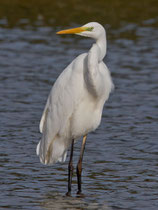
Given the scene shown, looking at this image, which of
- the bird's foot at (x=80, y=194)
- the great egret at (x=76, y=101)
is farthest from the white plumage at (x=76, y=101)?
the bird's foot at (x=80, y=194)

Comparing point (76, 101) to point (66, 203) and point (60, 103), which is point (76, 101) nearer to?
point (60, 103)

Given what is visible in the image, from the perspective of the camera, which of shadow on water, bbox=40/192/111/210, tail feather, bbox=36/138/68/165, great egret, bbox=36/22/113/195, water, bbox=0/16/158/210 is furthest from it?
tail feather, bbox=36/138/68/165

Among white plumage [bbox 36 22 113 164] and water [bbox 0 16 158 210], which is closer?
white plumage [bbox 36 22 113 164]

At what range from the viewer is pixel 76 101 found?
681cm

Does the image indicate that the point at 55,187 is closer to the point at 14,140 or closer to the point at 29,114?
the point at 14,140

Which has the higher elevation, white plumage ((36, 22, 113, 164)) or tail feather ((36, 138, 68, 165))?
white plumage ((36, 22, 113, 164))

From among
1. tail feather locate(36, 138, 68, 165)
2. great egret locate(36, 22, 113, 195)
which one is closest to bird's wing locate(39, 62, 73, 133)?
great egret locate(36, 22, 113, 195)

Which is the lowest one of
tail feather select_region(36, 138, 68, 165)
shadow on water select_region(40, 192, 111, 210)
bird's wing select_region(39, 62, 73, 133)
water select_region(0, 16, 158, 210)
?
water select_region(0, 16, 158, 210)

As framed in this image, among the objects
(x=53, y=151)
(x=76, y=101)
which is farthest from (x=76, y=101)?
(x=53, y=151)

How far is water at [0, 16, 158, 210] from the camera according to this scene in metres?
6.74

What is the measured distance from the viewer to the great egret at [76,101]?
655 centimetres

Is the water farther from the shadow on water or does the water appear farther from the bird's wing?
the bird's wing

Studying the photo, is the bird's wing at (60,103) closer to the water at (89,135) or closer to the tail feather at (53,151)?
the tail feather at (53,151)

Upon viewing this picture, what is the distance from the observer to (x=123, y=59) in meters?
14.7
